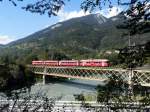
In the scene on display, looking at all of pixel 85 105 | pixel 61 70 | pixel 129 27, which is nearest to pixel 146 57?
pixel 129 27

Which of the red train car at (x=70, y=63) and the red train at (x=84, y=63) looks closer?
the red train at (x=84, y=63)

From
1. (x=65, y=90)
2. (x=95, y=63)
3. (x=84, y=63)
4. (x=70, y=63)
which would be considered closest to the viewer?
(x=95, y=63)

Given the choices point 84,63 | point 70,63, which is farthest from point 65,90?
point 70,63

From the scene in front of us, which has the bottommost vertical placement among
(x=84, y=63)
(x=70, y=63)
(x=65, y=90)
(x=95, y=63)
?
(x=65, y=90)

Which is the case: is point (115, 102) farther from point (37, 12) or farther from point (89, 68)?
point (89, 68)

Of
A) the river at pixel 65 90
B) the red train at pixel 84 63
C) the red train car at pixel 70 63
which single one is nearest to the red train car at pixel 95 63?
the red train at pixel 84 63

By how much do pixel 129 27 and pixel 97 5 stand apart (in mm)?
580

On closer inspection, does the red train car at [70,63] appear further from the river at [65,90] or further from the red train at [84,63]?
the river at [65,90]

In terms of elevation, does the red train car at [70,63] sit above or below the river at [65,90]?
above

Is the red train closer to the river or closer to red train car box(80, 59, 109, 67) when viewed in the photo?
red train car box(80, 59, 109, 67)

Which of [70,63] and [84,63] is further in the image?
[70,63]

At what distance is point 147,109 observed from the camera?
6359mm

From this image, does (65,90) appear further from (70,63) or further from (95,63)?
(95,63)

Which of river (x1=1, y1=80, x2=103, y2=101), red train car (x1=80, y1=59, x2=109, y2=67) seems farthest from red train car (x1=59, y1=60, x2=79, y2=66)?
river (x1=1, y1=80, x2=103, y2=101)
